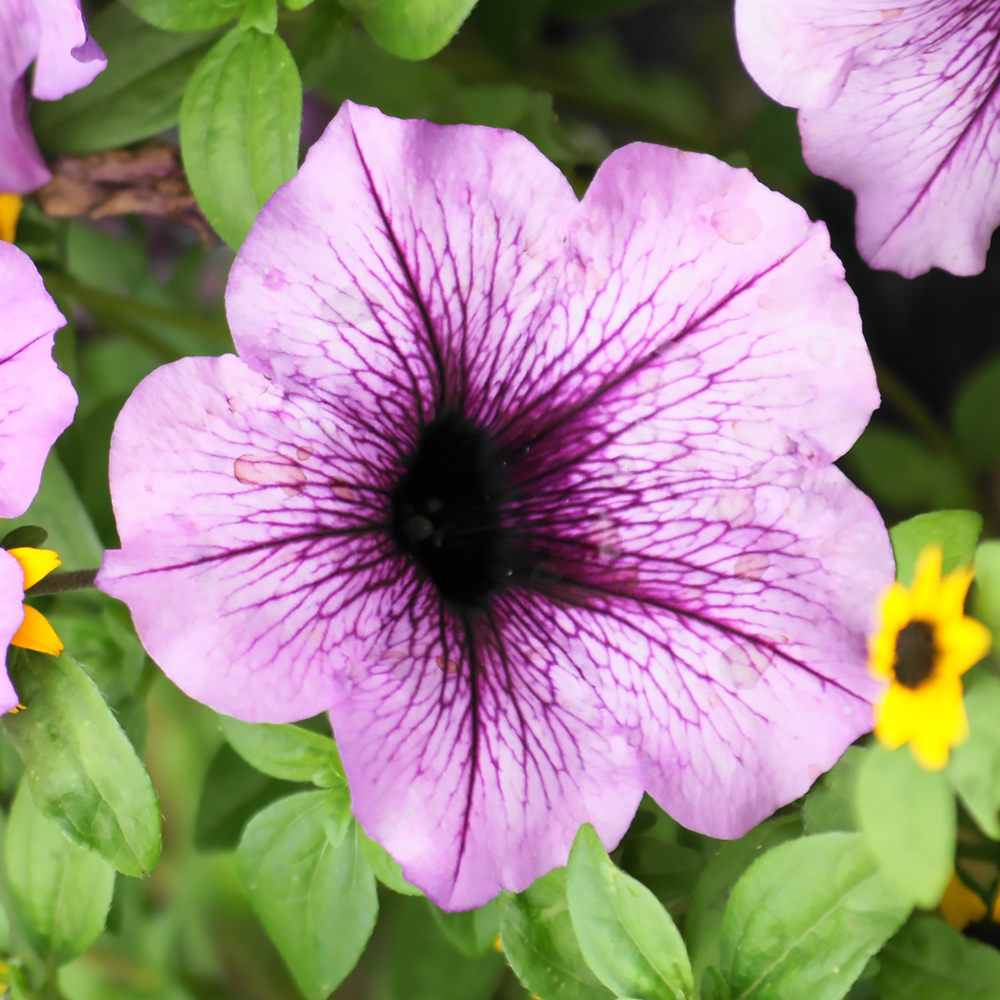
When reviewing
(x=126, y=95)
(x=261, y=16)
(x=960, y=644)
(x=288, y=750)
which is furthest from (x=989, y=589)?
(x=126, y=95)

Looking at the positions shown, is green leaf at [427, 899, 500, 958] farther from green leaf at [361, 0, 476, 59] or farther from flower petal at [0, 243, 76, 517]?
green leaf at [361, 0, 476, 59]

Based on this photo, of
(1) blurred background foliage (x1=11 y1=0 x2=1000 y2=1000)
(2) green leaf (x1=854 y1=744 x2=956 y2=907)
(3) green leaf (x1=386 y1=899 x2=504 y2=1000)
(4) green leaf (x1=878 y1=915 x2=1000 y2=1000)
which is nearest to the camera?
(2) green leaf (x1=854 y1=744 x2=956 y2=907)

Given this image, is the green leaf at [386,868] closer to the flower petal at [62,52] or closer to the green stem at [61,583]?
the green stem at [61,583]

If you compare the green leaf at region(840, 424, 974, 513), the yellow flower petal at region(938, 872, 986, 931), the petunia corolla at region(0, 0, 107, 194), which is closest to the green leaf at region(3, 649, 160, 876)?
the petunia corolla at region(0, 0, 107, 194)

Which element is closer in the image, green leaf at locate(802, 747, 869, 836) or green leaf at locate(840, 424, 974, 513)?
green leaf at locate(802, 747, 869, 836)

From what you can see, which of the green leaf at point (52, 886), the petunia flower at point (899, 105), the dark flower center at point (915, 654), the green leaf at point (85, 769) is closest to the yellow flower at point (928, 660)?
the dark flower center at point (915, 654)

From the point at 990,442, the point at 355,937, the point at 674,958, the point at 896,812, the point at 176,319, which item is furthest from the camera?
the point at 990,442

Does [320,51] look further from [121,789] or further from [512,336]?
[121,789]

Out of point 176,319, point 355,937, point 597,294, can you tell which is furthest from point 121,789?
point 176,319
